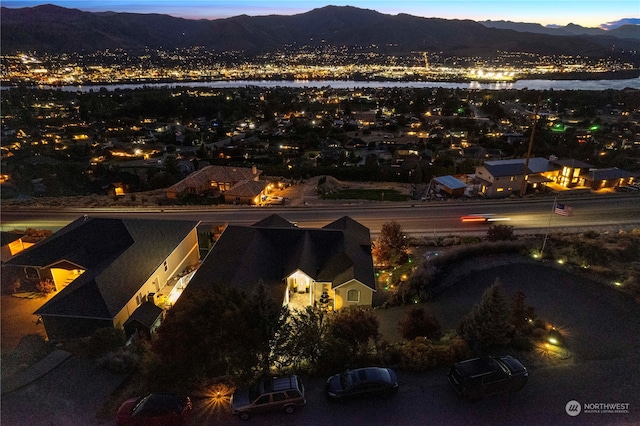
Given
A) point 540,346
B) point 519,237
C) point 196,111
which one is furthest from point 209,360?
point 196,111

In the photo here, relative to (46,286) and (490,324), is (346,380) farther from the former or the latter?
(46,286)

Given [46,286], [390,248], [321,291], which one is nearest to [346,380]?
[321,291]

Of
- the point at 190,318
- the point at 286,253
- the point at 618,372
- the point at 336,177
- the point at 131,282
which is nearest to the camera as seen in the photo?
the point at 190,318

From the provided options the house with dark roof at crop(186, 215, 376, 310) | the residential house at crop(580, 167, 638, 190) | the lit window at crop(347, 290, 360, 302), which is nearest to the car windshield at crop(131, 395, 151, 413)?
the house with dark roof at crop(186, 215, 376, 310)

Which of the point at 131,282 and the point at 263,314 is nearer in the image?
the point at 263,314

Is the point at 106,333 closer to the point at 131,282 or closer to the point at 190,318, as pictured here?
the point at 131,282

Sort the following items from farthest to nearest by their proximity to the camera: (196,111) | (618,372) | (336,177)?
(196,111) < (336,177) < (618,372)

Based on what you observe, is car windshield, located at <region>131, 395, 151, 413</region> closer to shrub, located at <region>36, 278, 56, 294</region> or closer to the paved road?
shrub, located at <region>36, 278, 56, 294</region>

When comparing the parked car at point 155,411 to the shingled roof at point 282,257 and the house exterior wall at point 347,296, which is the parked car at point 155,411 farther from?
the house exterior wall at point 347,296
